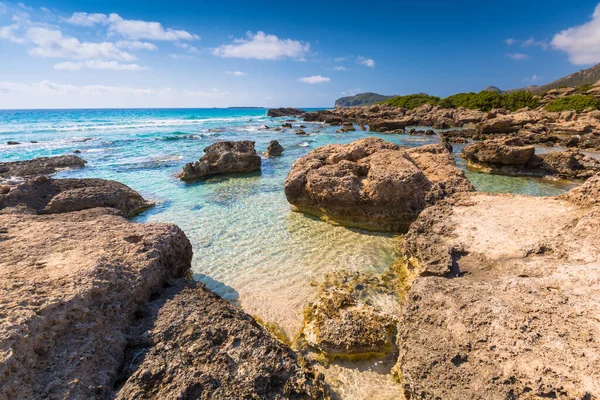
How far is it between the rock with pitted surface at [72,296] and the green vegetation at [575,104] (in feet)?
191

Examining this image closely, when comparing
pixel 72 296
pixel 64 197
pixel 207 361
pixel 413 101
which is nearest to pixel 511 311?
pixel 207 361

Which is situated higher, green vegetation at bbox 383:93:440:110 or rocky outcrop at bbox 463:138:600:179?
green vegetation at bbox 383:93:440:110

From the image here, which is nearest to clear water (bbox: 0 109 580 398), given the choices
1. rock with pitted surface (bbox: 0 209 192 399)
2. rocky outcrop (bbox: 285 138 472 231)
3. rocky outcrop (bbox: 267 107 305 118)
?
rocky outcrop (bbox: 285 138 472 231)

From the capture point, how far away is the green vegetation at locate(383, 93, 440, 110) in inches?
2874

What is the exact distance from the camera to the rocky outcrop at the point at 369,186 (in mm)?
8734

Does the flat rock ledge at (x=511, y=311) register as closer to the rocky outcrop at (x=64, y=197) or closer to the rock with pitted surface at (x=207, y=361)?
the rock with pitted surface at (x=207, y=361)

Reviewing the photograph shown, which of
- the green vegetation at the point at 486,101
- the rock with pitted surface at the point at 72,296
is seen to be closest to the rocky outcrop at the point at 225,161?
the rock with pitted surface at the point at 72,296

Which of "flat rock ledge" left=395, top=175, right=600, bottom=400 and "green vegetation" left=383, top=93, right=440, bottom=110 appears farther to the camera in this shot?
"green vegetation" left=383, top=93, right=440, bottom=110

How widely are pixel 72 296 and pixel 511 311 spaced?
5.28m

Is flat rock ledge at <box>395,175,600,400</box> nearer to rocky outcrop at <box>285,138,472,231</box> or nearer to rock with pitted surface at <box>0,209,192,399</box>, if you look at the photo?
rocky outcrop at <box>285,138,472,231</box>

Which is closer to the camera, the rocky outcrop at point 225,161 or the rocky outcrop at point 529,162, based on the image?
the rocky outcrop at point 529,162

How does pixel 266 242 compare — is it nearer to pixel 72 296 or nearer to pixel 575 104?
pixel 72 296

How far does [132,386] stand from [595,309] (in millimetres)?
5122

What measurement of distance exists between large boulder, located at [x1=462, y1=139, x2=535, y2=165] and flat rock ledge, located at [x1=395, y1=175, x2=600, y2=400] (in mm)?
12024
